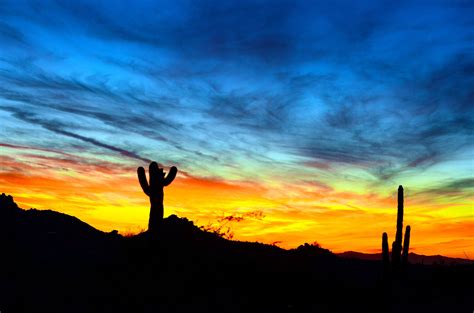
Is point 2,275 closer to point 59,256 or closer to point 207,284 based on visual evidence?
point 59,256

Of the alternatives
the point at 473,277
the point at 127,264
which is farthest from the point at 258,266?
the point at 473,277

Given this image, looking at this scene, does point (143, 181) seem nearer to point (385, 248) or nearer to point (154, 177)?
point (154, 177)

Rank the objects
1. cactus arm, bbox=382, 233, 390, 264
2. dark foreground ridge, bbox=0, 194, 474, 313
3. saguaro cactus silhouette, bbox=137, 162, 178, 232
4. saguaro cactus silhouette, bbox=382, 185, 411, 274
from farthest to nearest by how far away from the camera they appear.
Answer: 1. saguaro cactus silhouette, bbox=137, 162, 178, 232
2. saguaro cactus silhouette, bbox=382, 185, 411, 274
3. cactus arm, bbox=382, 233, 390, 264
4. dark foreground ridge, bbox=0, 194, 474, 313

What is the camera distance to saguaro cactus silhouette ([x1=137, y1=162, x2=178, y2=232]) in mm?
21236

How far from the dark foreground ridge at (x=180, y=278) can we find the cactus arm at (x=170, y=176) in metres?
2.06

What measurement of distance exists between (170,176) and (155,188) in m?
0.90

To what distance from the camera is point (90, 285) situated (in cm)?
1541

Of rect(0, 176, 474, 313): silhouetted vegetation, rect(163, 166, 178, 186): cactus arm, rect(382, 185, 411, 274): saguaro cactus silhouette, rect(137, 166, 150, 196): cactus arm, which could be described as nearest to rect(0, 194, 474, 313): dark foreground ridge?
rect(0, 176, 474, 313): silhouetted vegetation

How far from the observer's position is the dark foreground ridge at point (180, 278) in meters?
14.6

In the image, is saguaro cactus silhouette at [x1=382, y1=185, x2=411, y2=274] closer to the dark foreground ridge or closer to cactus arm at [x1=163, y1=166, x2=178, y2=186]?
the dark foreground ridge

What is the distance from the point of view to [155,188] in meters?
21.5

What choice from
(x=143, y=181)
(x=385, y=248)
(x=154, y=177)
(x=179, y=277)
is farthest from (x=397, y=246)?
(x=143, y=181)

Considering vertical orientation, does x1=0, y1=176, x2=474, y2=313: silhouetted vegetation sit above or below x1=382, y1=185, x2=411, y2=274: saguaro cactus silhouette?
below

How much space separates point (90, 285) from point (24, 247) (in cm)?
507
